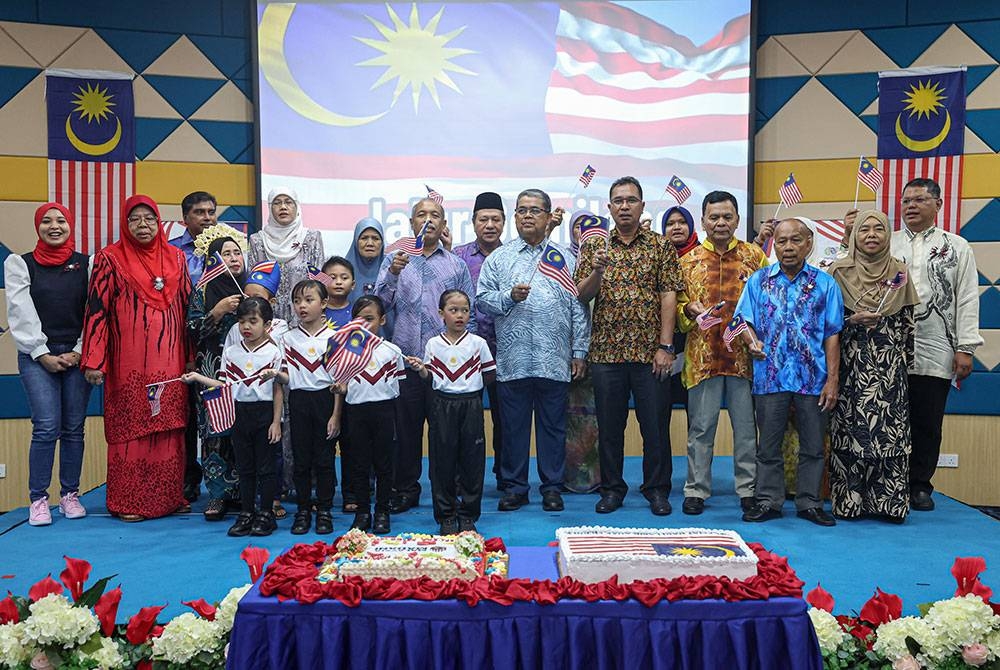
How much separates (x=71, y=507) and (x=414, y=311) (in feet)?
6.74

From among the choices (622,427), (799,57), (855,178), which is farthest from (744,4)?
(622,427)

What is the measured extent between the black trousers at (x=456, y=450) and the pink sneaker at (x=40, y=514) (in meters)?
2.00

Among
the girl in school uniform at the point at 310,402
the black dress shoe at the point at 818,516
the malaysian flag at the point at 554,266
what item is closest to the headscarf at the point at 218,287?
the girl in school uniform at the point at 310,402

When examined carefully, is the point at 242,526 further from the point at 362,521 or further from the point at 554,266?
the point at 554,266

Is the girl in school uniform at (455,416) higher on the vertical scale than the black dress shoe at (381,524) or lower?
higher

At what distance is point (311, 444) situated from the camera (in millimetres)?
4031

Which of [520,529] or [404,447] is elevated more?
[404,447]

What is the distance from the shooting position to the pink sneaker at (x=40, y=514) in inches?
167

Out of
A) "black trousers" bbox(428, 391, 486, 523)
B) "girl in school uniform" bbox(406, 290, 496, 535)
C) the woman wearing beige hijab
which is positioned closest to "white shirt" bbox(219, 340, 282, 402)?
"girl in school uniform" bbox(406, 290, 496, 535)

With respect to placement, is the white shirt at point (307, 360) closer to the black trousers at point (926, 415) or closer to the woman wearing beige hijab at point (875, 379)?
the woman wearing beige hijab at point (875, 379)

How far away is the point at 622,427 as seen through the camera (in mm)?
4379

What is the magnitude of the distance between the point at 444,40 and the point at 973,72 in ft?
12.1

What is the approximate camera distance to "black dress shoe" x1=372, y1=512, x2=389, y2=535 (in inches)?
155

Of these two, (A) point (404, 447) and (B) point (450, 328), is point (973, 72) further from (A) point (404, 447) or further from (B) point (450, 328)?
(A) point (404, 447)
